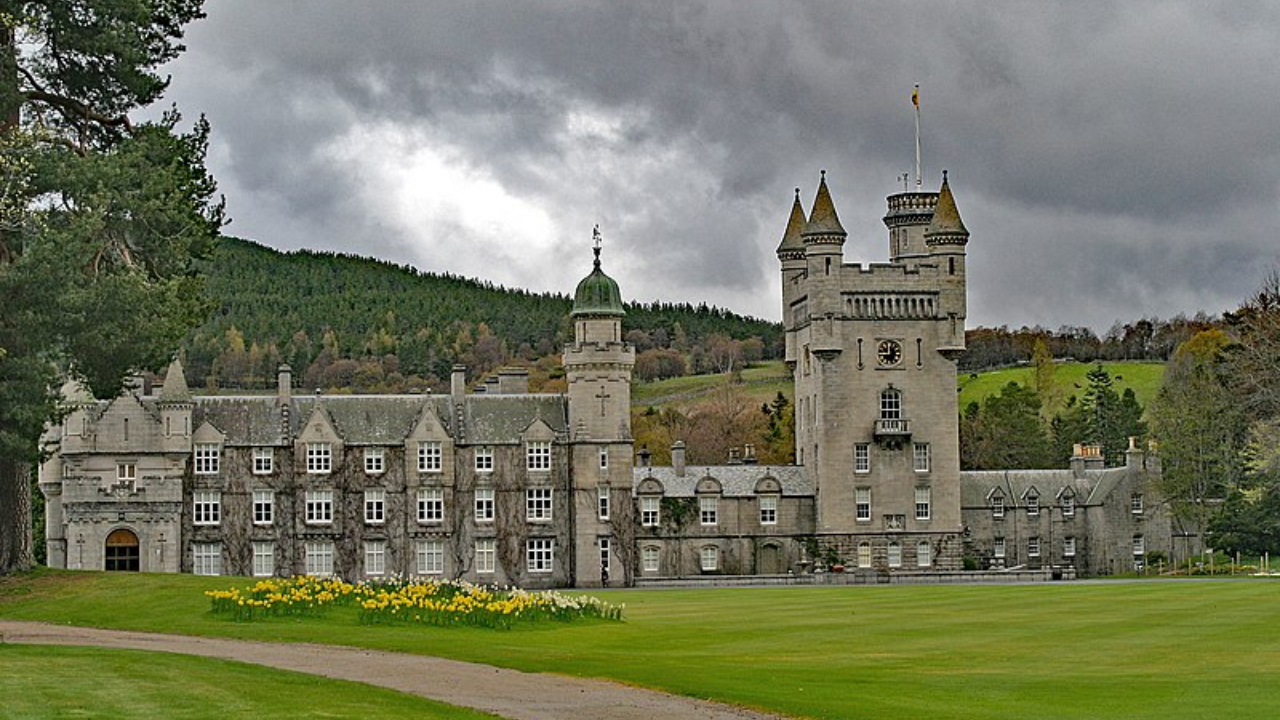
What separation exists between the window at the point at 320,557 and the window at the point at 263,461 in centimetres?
384

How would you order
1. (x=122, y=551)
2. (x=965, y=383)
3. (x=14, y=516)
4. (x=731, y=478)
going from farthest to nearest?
1. (x=965, y=383)
2. (x=731, y=478)
3. (x=122, y=551)
4. (x=14, y=516)

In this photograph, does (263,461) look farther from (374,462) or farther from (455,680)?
(455,680)

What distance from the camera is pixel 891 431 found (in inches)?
3585

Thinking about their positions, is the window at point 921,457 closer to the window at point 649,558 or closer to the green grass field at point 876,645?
the window at point 649,558

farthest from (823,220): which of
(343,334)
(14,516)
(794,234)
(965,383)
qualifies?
(343,334)

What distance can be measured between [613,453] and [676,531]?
6.26m

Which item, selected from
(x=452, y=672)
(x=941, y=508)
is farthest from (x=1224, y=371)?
(x=452, y=672)

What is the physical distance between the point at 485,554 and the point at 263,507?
10.3 meters

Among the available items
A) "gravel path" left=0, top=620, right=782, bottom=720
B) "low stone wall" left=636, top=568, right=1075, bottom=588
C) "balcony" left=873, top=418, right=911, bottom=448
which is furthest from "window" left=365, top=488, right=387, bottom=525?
"gravel path" left=0, top=620, right=782, bottom=720

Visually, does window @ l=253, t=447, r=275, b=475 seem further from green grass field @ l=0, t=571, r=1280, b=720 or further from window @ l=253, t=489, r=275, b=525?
green grass field @ l=0, t=571, r=1280, b=720

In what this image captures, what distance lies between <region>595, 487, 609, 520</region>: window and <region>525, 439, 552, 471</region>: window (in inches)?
101

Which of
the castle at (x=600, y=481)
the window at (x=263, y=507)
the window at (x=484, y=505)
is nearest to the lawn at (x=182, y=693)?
the castle at (x=600, y=481)

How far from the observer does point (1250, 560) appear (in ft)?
319

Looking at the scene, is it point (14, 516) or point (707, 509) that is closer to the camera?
point (14, 516)
